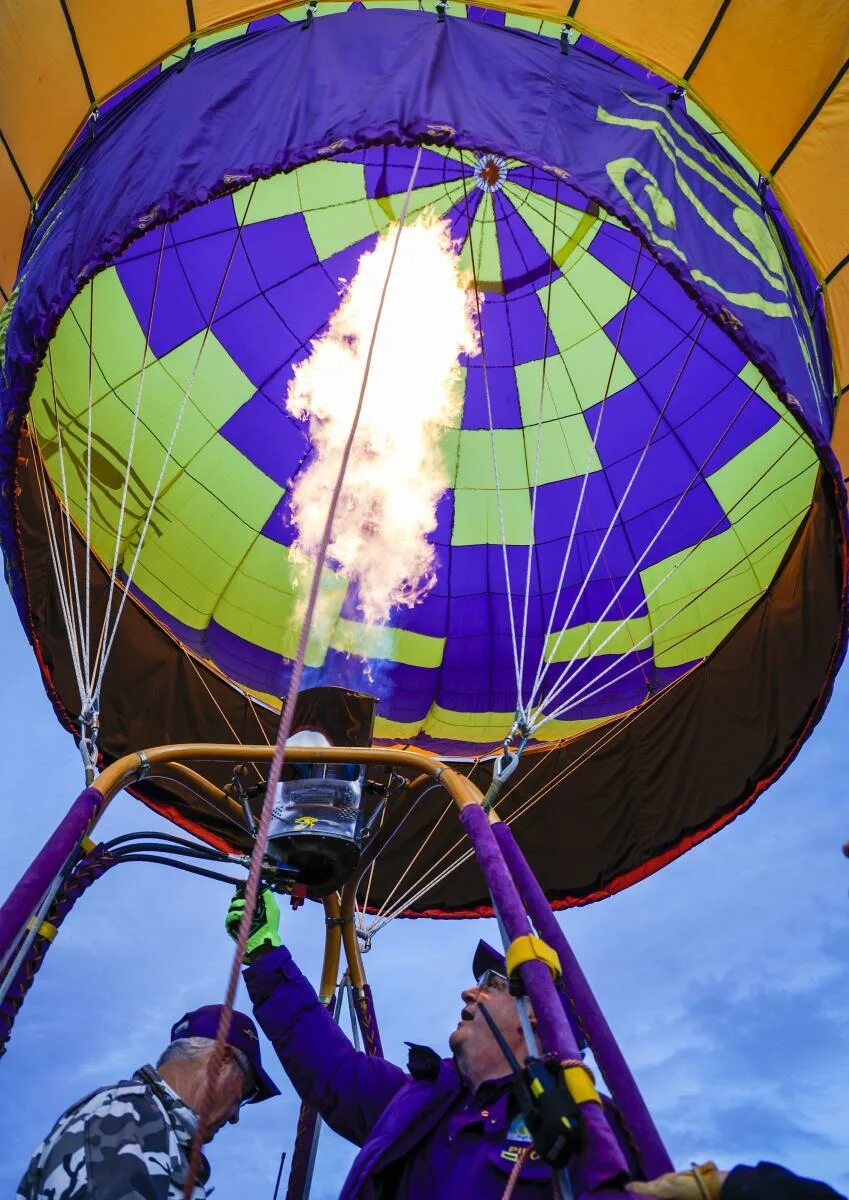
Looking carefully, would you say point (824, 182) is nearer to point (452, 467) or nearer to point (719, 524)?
point (719, 524)

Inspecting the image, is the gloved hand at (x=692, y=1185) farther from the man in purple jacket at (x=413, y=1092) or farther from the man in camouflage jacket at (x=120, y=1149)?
the man in camouflage jacket at (x=120, y=1149)

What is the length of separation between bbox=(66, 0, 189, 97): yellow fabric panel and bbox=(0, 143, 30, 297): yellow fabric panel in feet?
1.76

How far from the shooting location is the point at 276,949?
291 centimetres

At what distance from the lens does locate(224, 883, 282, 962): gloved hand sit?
291 cm

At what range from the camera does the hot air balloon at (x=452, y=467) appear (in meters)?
3.60

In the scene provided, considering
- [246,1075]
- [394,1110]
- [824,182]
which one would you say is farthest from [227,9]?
[394,1110]

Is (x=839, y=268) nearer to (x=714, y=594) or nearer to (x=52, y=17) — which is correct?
(x=714, y=594)

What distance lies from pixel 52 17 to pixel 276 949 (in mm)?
3071

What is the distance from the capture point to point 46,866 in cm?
245

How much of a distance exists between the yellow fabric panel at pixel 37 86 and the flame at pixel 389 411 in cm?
190

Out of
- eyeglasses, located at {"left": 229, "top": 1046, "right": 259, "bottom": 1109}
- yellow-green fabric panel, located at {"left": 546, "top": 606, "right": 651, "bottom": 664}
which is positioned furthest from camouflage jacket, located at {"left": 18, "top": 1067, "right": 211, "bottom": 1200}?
yellow-green fabric panel, located at {"left": 546, "top": 606, "right": 651, "bottom": 664}

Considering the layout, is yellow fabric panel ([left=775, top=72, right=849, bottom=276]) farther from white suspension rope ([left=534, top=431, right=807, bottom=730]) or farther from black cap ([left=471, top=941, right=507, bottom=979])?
black cap ([left=471, top=941, right=507, bottom=979])

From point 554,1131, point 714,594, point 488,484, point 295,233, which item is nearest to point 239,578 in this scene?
point 488,484

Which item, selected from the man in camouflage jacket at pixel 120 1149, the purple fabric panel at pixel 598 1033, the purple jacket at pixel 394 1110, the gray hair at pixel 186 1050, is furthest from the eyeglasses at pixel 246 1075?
the purple fabric panel at pixel 598 1033
